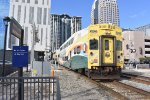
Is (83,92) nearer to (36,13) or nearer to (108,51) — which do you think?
(108,51)

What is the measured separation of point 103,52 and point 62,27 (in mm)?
118972

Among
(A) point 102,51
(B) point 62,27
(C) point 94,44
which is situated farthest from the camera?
(B) point 62,27

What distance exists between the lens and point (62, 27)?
453 feet

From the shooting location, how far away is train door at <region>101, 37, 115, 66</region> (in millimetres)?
19734

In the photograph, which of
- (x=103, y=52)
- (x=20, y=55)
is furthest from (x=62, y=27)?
(x=20, y=55)

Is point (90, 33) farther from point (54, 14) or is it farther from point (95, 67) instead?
point (54, 14)

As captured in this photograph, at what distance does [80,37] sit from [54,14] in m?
131

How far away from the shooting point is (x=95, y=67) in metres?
19.8

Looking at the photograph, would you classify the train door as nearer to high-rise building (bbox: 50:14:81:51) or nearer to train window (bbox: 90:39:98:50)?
train window (bbox: 90:39:98:50)

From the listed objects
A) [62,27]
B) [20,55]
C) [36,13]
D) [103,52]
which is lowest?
[20,55]

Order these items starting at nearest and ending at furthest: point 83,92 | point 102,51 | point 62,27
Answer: point 83,92 < point 102,51 < point 62,27

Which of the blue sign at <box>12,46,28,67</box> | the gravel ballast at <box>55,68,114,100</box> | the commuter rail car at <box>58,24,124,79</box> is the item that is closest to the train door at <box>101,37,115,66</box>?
the commuter rail car at <box>58,24,124,79</box>

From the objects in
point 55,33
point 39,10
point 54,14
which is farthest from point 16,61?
point 54,14

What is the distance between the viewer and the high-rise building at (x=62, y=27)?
132m
